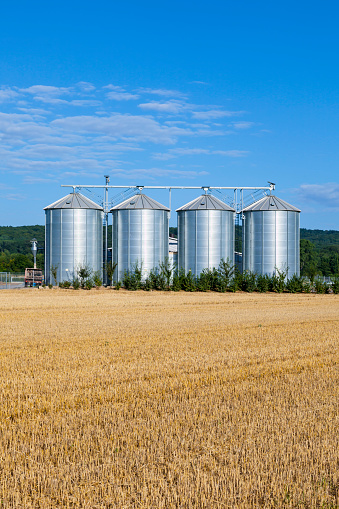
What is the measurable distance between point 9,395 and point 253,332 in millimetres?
13226

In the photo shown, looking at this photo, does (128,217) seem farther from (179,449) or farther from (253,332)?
(179,449)

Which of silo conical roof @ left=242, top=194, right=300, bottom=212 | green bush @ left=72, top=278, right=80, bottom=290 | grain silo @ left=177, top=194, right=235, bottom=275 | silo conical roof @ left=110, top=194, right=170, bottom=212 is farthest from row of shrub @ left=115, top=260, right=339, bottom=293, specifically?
silo conical roof @ left=242, top=194, right=300, bottom=212

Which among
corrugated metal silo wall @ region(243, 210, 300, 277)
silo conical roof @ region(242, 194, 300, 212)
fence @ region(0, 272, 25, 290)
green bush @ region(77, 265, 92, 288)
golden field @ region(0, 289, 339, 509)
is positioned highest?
silo conical roof @ region(242, 194, 300, 212)

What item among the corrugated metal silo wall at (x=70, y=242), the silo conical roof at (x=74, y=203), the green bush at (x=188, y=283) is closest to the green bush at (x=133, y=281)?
the green bush at (x=188, y=283)

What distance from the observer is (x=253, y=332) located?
71.9 feet

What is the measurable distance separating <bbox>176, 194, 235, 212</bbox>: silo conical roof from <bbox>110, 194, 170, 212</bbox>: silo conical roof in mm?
2899

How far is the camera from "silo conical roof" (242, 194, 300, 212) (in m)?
Answer: 63.1

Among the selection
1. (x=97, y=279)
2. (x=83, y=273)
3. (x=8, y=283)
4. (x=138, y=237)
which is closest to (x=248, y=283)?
(x=138, y=237)

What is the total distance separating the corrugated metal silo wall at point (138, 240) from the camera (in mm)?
60719

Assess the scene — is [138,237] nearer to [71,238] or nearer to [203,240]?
[203,240]

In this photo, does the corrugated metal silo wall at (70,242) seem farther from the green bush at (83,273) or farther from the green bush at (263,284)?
the green bush at (263,284)

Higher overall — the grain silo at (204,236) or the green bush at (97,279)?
the grain silo at (204,236)

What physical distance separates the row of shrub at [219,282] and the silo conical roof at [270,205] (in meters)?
8.68

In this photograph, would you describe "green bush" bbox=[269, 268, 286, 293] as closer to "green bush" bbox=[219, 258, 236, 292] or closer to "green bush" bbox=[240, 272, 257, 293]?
"green bush" bbox=[240, 272, 257, 293]
